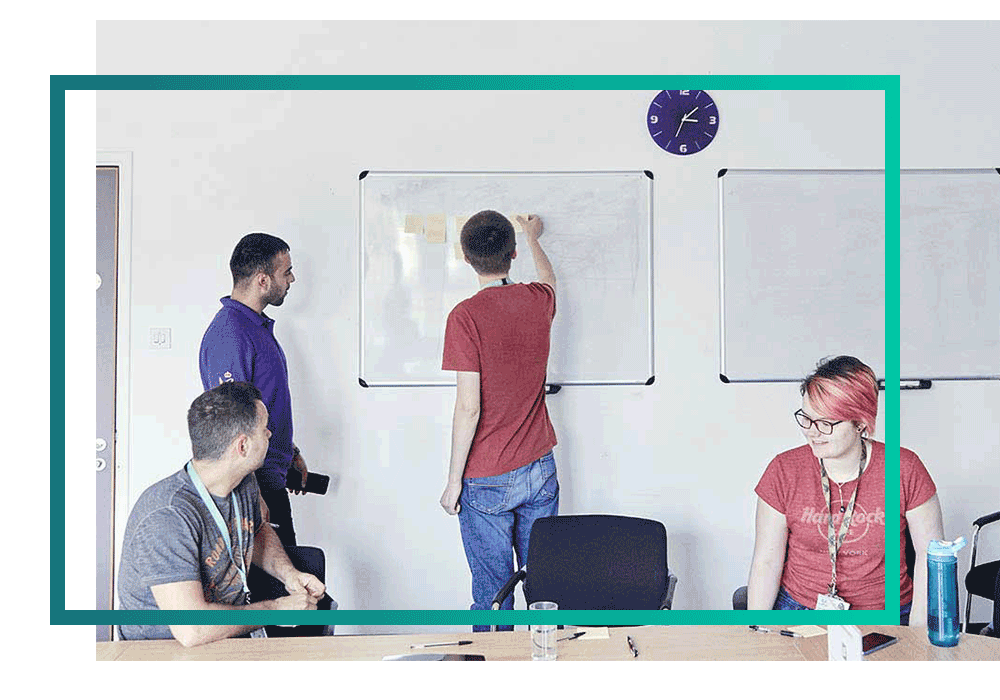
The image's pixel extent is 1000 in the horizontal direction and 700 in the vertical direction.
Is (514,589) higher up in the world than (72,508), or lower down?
lower down

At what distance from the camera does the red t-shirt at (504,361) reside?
2734mm

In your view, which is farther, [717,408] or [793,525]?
[717,408]

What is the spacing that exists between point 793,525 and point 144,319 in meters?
1.79

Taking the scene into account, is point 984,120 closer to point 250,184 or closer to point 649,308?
point 649,308

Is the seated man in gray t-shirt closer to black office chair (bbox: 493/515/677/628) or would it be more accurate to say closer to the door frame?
the door frame

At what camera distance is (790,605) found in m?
2.71

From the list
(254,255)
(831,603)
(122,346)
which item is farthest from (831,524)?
(122,346)

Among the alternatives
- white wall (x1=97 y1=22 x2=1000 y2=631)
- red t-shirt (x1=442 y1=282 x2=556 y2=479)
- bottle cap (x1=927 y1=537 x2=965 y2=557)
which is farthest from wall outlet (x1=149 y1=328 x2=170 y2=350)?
bottle cap (x1=927 y1=537 x2=965 y2=557)

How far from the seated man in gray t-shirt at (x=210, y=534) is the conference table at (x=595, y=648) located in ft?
0.27

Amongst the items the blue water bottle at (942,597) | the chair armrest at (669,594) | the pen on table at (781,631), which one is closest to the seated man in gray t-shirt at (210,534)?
the chair armrest at (669,594)

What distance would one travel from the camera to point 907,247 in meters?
3.39

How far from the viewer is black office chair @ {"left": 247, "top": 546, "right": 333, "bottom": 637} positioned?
2.66 meters

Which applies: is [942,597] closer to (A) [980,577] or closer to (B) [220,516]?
(A) [980,577]

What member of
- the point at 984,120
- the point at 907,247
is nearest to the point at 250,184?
the point at 907,247
